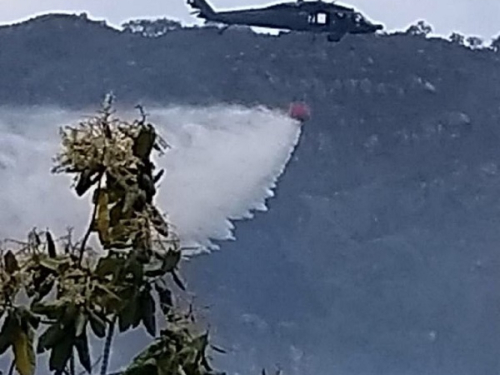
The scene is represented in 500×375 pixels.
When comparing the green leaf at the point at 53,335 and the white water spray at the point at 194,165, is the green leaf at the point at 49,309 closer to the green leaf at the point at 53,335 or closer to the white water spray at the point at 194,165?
the green leaf at the point at 53,335

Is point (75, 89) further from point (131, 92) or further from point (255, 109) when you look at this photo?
point (255, 109)

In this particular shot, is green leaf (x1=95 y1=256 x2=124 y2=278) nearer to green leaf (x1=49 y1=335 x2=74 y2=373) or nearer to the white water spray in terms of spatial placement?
green leaf (x1=49 y1=335 x2=74 y2=373)

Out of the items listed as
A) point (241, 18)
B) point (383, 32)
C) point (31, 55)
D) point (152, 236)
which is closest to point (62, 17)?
point (31, 55)

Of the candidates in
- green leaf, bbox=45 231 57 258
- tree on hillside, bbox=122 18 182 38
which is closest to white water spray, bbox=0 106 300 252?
tree on hillside, bbox=122 18 182 38

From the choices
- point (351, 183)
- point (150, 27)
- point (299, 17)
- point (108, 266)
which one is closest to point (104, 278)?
point (108, 266)

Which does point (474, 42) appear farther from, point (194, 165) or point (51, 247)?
point (51, 247)
